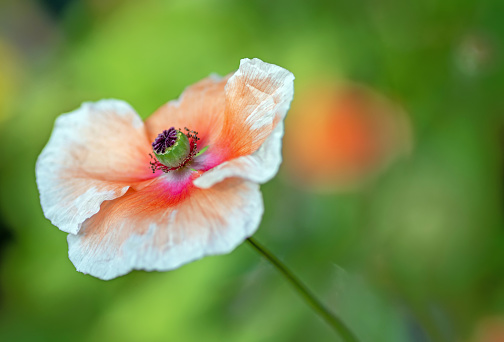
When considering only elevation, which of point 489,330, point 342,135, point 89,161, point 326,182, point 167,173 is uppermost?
point 89,161

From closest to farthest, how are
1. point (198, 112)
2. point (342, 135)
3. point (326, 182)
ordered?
point (198, 112) < point (326, 182) < point (342, 135)

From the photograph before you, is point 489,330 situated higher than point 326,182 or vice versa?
point 326,182

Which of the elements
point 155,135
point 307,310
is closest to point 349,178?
point 307,310

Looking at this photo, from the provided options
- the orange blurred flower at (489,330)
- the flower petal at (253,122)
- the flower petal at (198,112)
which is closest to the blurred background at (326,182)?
the orange blurred flower at (489,330)

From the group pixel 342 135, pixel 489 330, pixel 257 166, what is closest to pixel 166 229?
pixel 257 166

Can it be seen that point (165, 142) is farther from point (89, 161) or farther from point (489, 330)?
point (489, 330)

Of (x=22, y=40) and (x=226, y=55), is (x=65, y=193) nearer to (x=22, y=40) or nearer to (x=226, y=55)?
(x=226, y=55)

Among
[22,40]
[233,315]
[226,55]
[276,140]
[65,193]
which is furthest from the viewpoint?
[22,40]


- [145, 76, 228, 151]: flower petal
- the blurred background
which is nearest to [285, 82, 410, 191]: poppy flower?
the blurred background
